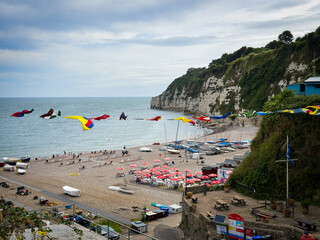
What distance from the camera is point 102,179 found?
111 feet

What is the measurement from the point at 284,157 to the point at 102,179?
72.9ft

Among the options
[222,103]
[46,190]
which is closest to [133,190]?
A: [46,190]

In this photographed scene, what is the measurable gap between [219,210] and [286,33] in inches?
3294

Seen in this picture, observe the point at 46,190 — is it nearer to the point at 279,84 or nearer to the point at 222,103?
the point at 279,84

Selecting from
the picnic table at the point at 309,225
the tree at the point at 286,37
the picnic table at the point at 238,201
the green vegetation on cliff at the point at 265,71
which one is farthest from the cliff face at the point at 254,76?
the picnic table at the point at 309,225

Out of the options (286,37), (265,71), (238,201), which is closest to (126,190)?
(238,201)

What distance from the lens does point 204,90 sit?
346 feet

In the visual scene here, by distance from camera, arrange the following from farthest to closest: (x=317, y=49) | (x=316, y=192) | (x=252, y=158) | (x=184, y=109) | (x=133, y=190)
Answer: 1. (x=184, y=109)
2. (x=317, y=49)
3. (x=133, y=190)
4. (x=252, y=158)
5. (x=316, y=192)

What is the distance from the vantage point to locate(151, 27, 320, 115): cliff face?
208 feet

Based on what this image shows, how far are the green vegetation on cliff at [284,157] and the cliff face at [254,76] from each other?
34.0 metres

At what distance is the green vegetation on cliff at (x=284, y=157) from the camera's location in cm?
1617

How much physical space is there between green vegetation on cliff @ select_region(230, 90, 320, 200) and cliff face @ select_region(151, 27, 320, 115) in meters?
34.0

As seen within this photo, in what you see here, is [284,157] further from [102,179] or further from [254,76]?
[254,76]

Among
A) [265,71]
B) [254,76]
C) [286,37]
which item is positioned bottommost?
[254,76]
